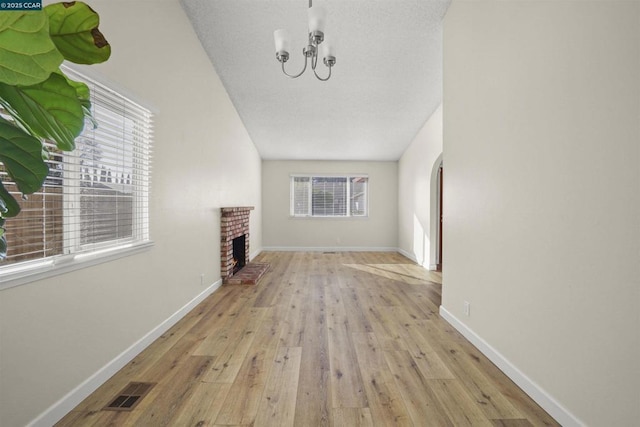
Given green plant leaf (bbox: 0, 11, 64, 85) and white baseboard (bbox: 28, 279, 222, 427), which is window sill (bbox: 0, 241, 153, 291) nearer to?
white baseboard (bbox: 28, 279, 222, 427)

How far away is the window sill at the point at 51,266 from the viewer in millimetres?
1225

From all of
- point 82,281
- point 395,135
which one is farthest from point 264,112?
point 82,281

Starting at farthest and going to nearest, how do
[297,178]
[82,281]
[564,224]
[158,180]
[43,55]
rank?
[297,178], [158,180], [82,281], [564,224], [43,55]

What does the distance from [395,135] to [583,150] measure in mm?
4417

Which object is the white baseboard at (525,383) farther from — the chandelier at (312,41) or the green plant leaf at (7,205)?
the chandelier at (312,41)

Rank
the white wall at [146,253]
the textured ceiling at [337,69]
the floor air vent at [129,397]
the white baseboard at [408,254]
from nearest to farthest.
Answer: the white wall at [146,253], the floor air vent at [129,397], the textured ceiling at [337,69], the white baseboard at [408,254]

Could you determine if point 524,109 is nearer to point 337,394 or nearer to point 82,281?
point 337,394

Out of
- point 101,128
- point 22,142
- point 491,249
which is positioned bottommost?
point 491,249

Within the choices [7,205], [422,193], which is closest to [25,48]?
[7,205]

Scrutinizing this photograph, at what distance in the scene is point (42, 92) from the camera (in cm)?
47

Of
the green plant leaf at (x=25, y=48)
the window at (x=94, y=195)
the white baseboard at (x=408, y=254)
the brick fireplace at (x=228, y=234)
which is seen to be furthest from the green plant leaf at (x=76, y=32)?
the white baseboard at (x=408, y=254)

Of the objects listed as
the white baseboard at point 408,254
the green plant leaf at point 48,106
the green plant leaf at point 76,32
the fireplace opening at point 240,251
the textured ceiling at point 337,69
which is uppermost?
the textured ceiling at point 337,69

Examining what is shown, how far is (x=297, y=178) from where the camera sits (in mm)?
7180

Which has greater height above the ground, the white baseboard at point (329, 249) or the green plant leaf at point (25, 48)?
the green plant leaf at point (25, 48)
